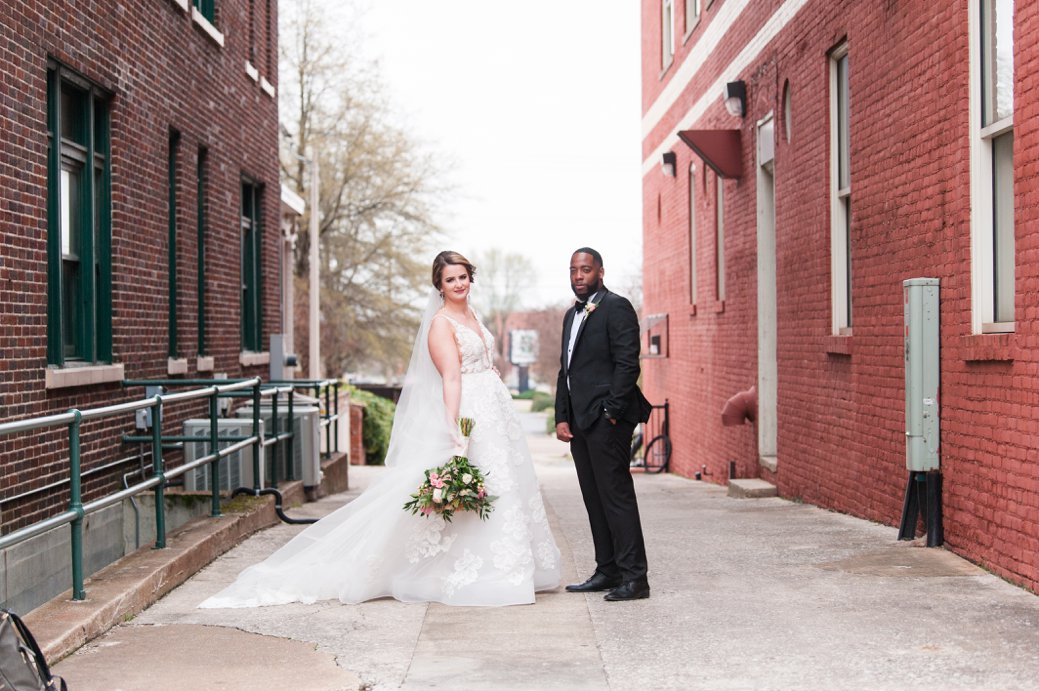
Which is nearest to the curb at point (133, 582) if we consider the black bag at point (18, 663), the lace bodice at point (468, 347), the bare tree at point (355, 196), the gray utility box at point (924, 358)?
the black bag at point (18, 663)

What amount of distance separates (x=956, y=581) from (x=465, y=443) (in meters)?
2.77

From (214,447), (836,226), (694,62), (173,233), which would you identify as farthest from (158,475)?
(694,62)

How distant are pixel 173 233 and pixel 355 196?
32410 millimetres

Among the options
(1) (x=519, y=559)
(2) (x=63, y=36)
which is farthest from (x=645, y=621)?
(2) (x=63, y=36)

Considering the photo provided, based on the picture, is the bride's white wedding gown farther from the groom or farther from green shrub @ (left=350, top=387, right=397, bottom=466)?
green shrub @ (left=350, top=387, right=397, bottom=466)

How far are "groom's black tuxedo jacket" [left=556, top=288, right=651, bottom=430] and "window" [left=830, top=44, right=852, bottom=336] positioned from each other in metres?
4.32

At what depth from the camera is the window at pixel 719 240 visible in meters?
17.5

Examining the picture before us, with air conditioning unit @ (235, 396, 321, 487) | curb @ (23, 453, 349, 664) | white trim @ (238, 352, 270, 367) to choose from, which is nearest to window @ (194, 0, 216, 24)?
white trim @ (238, 352, 270, 367)

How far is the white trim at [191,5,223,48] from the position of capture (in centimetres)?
1393

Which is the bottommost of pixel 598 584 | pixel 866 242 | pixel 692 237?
pixel 598 584

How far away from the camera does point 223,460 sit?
41.5ft

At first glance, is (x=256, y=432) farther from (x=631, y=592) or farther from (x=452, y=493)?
(x=631, y=592)

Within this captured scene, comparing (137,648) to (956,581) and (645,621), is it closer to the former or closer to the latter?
(645,621)

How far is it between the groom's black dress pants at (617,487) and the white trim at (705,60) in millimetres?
6319
